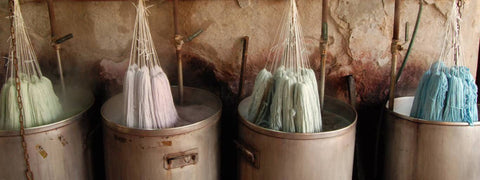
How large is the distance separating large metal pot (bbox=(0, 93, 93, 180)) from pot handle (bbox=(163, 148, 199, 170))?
1.79 ft

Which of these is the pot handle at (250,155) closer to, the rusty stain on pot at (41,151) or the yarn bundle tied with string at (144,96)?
the yarn bundle tied with string at (144,96)

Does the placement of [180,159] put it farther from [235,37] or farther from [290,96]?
[235,37]

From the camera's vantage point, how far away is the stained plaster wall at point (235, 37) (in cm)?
243

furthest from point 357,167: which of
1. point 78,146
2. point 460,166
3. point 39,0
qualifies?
point 39,0

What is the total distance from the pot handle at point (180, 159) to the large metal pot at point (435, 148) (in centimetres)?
106

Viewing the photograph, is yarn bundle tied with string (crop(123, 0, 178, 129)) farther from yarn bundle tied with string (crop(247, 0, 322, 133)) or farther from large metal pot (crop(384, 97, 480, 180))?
large metal pot (crop(384, 97, 480, 180))

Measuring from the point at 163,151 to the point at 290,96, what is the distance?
0.65m

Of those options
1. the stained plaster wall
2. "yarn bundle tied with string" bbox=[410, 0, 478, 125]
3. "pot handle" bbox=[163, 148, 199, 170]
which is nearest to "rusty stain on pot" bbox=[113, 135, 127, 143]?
"pot handle" bbox=[163, 148, 199, 170]

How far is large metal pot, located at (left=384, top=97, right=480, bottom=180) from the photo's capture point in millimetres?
1969

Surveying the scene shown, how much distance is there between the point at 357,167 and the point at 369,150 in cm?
24

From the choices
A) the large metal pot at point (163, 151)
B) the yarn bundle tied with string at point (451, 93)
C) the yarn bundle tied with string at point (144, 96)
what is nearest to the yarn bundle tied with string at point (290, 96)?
the large metal pot at point (163, 151)

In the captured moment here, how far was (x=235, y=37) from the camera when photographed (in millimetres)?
2494

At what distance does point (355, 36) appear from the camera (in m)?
2.46

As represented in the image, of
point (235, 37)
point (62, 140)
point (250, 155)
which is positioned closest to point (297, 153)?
point (250, 155)
